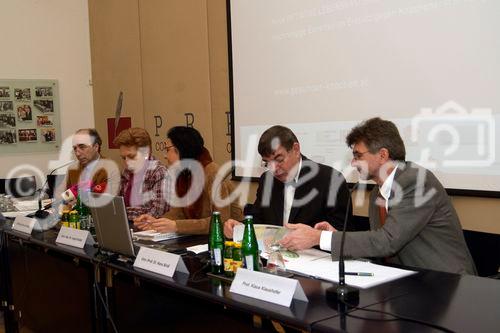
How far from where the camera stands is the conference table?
1.25 m

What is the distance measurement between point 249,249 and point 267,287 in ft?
0.69

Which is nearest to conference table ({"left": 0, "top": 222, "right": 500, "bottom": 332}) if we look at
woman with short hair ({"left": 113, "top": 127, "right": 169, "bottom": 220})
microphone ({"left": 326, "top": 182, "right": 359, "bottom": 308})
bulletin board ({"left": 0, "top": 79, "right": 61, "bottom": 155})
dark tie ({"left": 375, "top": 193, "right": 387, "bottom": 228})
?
microphone ({"left": 326, "top": 182, "right": 359, "bottom": 308})

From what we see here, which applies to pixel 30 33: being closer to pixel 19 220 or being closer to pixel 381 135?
pixel 19 220

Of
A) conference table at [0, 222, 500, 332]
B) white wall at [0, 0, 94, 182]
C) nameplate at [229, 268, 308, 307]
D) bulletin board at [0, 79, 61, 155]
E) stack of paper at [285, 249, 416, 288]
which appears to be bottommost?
conference table at [0, 222, 500, 332]

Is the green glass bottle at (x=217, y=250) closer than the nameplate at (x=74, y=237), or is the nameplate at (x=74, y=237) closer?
the green glass bottle at (x=217, y=250)

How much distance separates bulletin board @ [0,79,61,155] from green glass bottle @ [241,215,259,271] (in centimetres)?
398

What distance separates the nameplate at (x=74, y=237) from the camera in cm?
226

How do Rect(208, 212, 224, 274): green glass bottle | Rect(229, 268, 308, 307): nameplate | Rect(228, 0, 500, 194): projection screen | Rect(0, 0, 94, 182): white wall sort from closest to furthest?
Rect(229, 268, 308, 307): nameplate, Rect(208, 212, 224, 274): green glass bottle, Rect(228, 0, 500, 194): projection screen, Rect(0, 0, 94, 182): white wall

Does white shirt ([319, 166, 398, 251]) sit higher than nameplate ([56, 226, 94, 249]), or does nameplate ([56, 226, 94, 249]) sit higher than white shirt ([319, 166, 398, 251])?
white shirt ([319, 166, 398, 251])

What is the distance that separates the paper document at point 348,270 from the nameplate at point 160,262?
363 millimetres

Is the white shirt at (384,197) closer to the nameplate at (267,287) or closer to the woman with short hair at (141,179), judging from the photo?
the nameplate at (267,287)

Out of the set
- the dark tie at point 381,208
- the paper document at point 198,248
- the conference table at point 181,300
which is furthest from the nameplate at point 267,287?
the dark tie at point 381,208

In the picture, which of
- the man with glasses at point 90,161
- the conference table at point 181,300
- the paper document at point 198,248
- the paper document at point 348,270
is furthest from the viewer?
the man with glasses at point 90,161

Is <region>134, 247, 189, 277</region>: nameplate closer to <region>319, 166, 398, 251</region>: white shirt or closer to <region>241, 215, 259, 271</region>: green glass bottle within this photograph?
<region>241, 215, 259, 271</region>: green glass bottle
